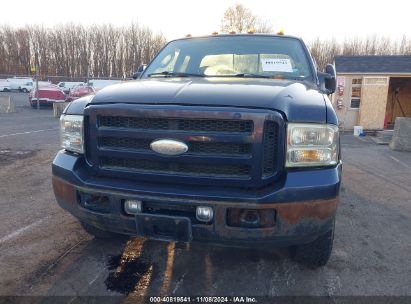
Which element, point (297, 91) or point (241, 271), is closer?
point (297, 91)

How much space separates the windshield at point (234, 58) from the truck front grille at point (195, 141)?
1.16 metres

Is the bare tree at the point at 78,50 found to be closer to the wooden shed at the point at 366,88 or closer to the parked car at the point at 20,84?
the parked car at the point at 20,84

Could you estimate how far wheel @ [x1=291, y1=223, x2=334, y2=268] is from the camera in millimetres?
2688

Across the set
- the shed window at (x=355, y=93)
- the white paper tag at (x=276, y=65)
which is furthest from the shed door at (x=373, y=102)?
the white paper tag at (x=276, y=65)

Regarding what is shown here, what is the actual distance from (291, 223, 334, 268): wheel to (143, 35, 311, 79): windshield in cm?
153

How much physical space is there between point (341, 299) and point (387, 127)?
16764mm

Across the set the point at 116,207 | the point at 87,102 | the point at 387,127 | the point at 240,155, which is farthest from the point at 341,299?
the point at 387,127

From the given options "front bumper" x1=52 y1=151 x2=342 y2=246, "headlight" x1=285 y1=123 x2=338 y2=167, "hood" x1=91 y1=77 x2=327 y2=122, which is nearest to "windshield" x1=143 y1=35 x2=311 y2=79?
"hood" x1=91 y1=77 x2=327 y2=122

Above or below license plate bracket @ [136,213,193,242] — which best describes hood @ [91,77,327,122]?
above

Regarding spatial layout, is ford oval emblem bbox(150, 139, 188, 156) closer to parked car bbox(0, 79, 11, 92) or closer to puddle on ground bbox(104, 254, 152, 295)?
puddle on ground bbox(104, 254, 152, 295)

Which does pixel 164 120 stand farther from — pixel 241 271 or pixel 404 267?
pixel 404 267

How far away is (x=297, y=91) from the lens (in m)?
2.53

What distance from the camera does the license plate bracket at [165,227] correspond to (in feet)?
7.11

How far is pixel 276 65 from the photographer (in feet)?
11.3
